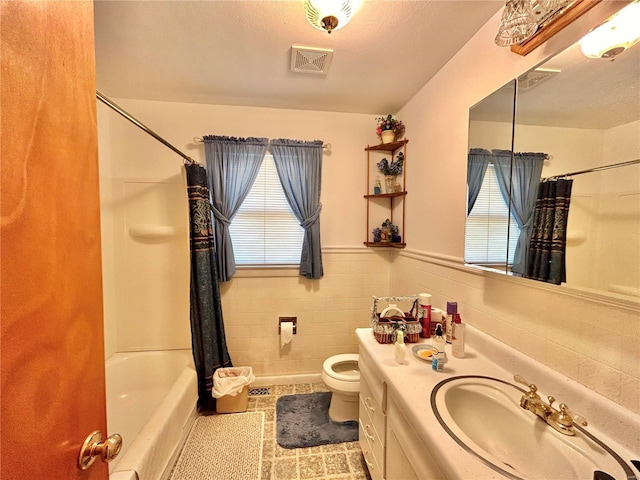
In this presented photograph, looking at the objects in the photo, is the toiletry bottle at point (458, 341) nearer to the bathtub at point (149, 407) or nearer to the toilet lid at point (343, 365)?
the toilet lid at point (343, 365)

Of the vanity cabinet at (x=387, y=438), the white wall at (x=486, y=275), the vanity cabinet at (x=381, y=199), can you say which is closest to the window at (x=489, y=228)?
the white wall at (x=486, y=275)

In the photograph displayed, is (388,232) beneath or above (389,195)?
beneath

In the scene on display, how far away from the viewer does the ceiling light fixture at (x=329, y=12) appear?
45.0 inches

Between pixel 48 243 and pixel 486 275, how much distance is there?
161 centimetres

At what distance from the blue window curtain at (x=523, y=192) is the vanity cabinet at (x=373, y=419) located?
32.0 inches

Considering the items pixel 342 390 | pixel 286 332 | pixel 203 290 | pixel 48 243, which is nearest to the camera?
pixel 48 243

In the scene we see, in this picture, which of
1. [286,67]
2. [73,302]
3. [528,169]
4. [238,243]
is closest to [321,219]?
[238,243]

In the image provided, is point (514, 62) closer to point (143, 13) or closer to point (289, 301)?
point (143, 13)

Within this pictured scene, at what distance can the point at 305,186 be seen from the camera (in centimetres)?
233

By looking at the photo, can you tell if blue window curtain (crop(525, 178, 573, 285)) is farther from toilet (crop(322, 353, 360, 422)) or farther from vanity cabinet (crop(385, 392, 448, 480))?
toilet (crop(322, 353, 360, 422))

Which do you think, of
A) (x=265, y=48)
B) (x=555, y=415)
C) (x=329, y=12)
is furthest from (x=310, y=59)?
(x=555, y=415)

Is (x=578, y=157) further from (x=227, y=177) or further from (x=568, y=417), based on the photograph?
(x=227, y=177)

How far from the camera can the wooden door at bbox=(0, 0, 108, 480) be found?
38 centimetres

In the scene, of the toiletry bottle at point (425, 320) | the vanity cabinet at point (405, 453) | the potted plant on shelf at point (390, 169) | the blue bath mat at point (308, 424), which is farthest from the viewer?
the potted plant on shelf at point (390, 169)
